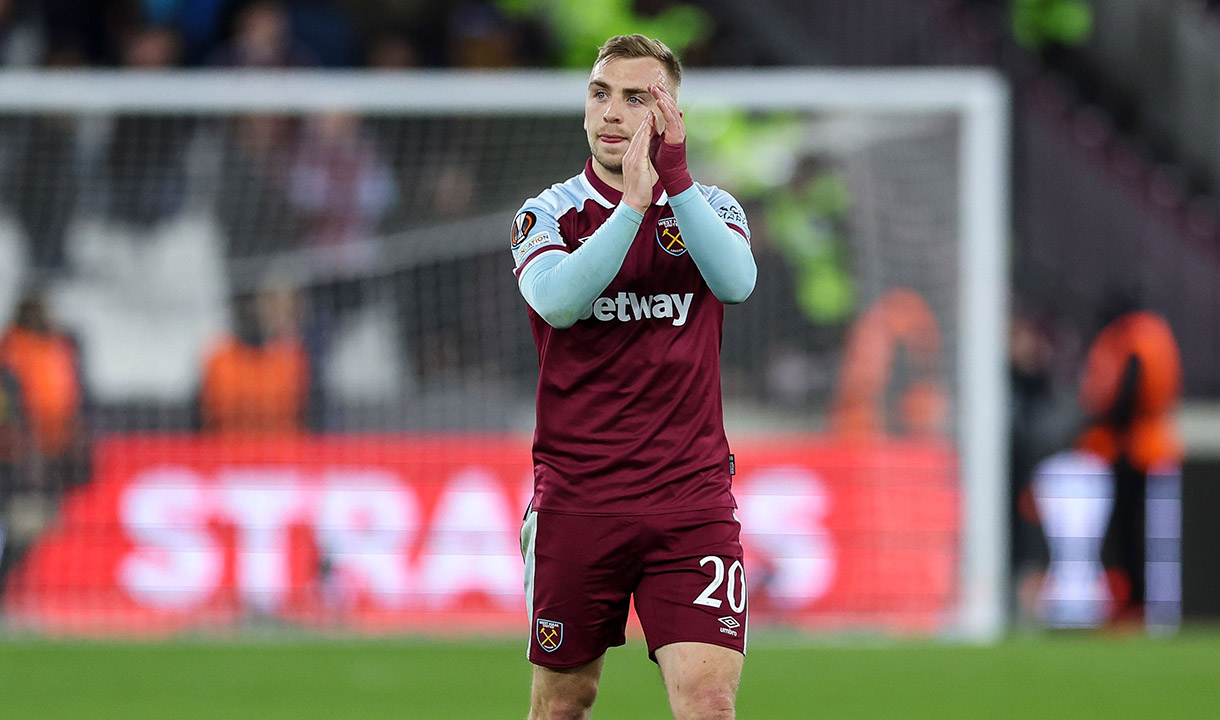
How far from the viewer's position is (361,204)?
38.4 feet

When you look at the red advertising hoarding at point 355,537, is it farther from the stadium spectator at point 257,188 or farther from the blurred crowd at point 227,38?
the blurred crowd at point 227,38

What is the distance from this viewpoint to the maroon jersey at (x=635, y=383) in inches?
171

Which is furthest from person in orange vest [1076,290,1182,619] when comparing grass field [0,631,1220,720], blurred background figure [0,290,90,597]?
blurred background figure [0,290,90,597]

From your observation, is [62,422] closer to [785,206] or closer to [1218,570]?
[785,206]

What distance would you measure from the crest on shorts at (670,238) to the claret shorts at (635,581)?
0.59 m

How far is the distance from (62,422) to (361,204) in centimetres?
217

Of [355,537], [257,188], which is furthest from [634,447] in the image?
[257,188]

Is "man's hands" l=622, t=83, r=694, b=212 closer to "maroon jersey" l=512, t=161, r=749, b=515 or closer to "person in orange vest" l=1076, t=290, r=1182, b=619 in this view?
"maroon jersey" l=512, t=161, r=749, b=515

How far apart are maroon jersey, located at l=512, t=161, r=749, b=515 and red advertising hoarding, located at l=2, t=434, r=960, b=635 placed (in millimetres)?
6612

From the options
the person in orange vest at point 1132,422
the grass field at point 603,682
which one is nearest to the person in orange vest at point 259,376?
the grass field at point 603,682

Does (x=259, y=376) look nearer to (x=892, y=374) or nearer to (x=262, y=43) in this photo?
(x=262, y=43)

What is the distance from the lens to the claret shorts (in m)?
4.32

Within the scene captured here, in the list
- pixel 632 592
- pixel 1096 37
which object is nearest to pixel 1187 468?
pixel 1096 37

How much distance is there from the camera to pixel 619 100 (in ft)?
14.2
